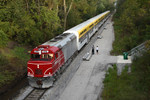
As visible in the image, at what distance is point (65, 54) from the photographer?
17922mm

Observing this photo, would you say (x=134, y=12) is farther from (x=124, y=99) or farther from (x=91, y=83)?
(x=124, y=99)

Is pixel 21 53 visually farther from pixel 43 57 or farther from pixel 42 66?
pixel 42 66

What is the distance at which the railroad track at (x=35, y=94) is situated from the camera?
45.5 feet

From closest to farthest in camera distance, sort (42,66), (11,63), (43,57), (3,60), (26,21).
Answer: (42,66)
(43,57)
(3,60)
(11,63)
(26,21)

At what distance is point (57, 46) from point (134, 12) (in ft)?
64.7

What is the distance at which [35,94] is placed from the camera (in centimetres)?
1437

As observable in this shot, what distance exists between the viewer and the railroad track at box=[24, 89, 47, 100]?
13.9 meters

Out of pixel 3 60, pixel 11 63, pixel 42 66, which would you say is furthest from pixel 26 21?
pixel 42 66

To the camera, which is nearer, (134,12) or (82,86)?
(82,86)

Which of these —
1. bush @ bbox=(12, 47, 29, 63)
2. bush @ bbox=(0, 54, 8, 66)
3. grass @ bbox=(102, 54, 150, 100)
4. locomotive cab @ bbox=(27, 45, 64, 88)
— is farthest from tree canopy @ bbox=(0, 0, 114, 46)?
grass @ bbox=(102, 54, 150, 100)

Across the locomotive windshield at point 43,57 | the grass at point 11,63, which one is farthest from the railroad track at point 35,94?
the grass at point 11,63

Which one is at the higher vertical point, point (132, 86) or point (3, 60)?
point (3, 60)

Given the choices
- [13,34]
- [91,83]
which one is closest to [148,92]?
[91,83]

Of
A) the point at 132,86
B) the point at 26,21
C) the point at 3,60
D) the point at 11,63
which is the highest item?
the point at 26,21
